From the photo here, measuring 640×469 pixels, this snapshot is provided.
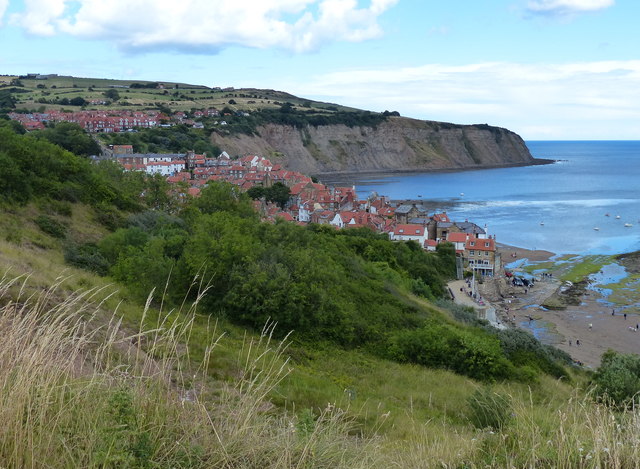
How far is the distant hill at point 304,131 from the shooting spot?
119125mm

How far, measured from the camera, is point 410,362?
48.8 ft

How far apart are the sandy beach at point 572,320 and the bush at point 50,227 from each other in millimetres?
23882

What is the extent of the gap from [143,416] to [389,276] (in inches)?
1000

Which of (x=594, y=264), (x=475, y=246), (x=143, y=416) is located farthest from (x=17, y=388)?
(x=594, y=264)

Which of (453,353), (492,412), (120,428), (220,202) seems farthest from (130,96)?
(120,428)

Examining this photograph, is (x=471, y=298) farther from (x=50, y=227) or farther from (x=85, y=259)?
(x=85, y=259)

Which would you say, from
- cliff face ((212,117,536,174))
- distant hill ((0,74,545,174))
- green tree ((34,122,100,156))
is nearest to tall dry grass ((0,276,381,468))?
green tree ((34,122,100,156))

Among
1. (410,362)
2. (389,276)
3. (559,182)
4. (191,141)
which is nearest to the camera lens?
(410,362)

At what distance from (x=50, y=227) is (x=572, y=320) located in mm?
30731

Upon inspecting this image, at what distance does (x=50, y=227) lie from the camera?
20.0 metres

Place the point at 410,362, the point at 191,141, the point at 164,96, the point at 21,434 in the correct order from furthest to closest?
the point at 164,96 → the point at 191,141 → the point at 410,362 → the point at 21,434

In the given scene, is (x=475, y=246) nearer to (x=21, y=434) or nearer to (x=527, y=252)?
(x=527, y=252)

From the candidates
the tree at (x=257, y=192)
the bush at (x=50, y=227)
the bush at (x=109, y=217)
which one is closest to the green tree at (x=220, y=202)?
the bush at (x=109, y=217)

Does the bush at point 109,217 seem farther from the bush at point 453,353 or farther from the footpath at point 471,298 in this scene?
the footpath at point 471,298
